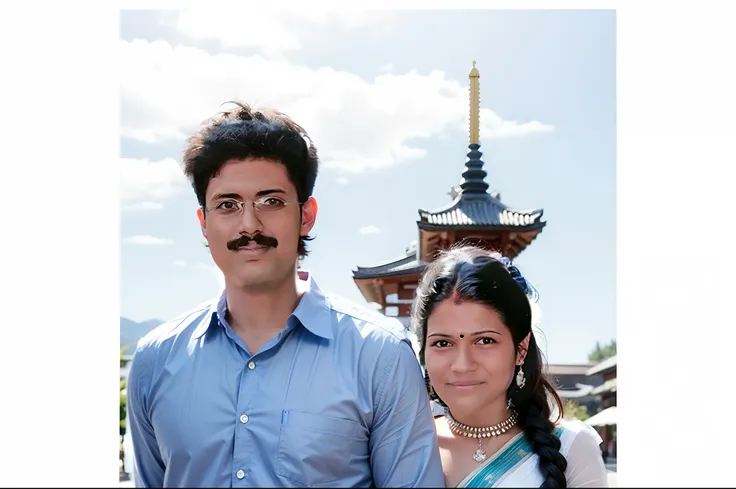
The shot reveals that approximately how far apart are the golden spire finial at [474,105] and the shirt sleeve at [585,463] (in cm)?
794

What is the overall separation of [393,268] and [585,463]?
781 centimetres

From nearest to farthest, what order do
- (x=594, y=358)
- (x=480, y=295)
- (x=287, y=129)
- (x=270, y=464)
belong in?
(x=270, y=464) < (x=287, y=129) < (x=480, y=295) < (x=594, y=358)

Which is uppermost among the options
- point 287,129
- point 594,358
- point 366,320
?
point 287,129

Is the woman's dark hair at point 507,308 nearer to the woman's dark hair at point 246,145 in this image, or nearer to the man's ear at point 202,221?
the woman's dark hair at point 246,145

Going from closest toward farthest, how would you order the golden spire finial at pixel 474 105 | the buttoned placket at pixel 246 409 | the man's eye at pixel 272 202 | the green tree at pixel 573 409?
the buttoned placket at pixel 246 409
the man's eye at pixel 272 202
the golden spire finial at pixel 474 105
the green tree at pixel 573 409

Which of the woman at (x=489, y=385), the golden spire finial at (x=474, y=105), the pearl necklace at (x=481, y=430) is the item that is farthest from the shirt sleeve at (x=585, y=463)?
the golden spire finial at (x=474, y=105)

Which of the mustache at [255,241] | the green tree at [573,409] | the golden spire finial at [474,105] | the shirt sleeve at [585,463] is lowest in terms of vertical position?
the green tree at [573,409]

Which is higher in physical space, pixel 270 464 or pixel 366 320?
pixel 366 320

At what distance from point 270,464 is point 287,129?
2.58 ft

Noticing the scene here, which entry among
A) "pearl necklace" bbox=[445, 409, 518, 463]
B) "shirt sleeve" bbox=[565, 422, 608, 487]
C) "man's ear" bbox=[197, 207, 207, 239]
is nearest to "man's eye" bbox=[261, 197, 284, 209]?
"man's ear" bbox=[197, 207, 207, 239]

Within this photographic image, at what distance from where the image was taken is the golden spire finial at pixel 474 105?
9531mm
